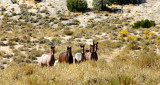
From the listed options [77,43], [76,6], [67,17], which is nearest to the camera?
[77,43]

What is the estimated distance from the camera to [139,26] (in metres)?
31.5

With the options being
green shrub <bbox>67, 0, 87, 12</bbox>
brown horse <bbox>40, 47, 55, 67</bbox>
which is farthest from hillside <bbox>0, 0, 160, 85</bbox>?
green shrub <bbox>67, 0, 87, 12</bbox>

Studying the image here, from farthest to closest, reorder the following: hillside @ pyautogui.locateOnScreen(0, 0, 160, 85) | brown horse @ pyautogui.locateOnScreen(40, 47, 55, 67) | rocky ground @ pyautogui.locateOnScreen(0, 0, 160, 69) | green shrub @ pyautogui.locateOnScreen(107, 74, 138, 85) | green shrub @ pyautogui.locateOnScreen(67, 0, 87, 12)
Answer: green shrub @ pyautogui.locateOnScreen(67, 0, 87, 12), rocky ground @ pyautogui.locateOnScreen(0, 0, 160, 69), brown horse @ pyautogui.locateOnScreen(40, 47, 55, 67), hillside @ pyautogui.locateOnScreen(0, 0, 160, 85), green shrub @ pyautogui.locateOnScreen(107, 74, 138, 85)

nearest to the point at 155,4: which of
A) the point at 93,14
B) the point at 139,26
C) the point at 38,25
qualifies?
the point at 93,14

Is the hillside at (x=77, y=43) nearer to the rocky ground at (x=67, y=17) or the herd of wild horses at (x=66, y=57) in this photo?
the rocky ground at (x=67, y=17)

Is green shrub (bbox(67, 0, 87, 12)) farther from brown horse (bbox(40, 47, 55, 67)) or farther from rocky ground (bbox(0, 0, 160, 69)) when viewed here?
brown horse (bbox(40, 47, 55, 67))

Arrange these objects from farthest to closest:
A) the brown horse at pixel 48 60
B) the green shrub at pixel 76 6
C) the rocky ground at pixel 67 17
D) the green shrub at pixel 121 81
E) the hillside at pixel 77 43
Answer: the green shrub at pixel 76 6 → the rocky ground at pixel 67 17 → the brown horse at pixel 48 60 → the hillside at pixel 77 43 → the green shrub at pixel 121 81

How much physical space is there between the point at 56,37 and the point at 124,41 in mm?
8825

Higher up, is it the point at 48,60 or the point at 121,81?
the point at 121,81

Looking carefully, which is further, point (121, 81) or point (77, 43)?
point (77, 43)

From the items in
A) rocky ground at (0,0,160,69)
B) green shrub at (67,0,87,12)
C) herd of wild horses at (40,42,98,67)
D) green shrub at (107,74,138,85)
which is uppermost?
green shrub at (107,74,138,85)

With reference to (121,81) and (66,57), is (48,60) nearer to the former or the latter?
(66,57)

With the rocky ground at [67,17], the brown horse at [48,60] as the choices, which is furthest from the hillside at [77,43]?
the brown horse at [48,60]

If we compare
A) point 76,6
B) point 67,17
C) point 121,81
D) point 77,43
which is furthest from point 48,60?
point 76,6
